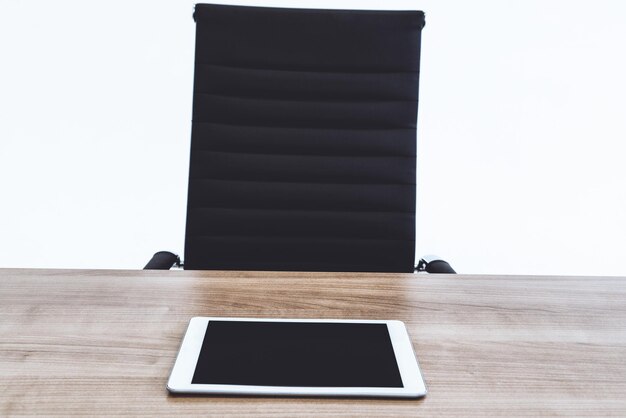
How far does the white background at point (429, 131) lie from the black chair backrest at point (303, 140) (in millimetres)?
972

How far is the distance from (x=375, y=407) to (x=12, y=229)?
2161 mm

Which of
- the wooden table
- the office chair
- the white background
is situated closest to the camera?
the wooden table

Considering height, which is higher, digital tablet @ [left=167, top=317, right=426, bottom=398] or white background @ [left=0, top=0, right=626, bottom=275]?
white background @ [left=0, top=0, right=626, bottom=275]

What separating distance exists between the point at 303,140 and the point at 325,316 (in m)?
0.55

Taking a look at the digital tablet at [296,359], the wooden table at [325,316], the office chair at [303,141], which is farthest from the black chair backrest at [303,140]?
the digital tablet at [296,359]

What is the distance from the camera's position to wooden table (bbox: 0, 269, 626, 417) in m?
0.59

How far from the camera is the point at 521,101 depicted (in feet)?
7.10

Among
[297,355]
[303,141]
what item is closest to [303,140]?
[303,141]

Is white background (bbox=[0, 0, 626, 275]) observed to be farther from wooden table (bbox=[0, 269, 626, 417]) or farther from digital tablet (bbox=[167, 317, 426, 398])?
digital tablet (bbox=[167, 317, 426, 398])

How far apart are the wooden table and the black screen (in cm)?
3

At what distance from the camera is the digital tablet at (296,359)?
608 mm

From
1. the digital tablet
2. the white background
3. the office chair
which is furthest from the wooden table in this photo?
the white background

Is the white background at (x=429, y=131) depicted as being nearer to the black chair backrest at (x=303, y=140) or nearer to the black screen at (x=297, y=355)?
the black chair backrest at (x=303, y=140)

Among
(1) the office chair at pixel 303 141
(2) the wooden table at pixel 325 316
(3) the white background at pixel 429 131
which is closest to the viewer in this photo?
(2) the wooden table at pixel 325 316
